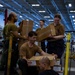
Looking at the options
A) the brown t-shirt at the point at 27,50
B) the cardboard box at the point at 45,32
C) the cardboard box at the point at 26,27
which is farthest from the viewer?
the cardboard box at the point at 26,27

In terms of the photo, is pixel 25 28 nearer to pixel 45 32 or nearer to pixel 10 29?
pixel 10 29

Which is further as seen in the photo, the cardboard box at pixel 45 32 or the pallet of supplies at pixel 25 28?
the pallet of supplies at pixel 25 28

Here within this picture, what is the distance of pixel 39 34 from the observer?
4492mm

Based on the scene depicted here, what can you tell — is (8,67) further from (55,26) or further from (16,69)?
(55,26)

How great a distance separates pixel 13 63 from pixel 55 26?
138 cm

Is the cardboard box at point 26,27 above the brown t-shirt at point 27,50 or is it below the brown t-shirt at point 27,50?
above

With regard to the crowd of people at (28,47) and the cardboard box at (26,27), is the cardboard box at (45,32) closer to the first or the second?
the crowd of people at (28,47)

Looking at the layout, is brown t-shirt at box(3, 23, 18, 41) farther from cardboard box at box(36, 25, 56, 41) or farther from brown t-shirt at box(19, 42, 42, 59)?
brown t-shirt at box(19, 42, 42, 59)

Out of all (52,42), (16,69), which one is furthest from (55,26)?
(16,69)

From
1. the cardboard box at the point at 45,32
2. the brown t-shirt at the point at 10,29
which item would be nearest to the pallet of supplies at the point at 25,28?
the brown t-shirt at the point at 10,29

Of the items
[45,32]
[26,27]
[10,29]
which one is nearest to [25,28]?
[26,27]

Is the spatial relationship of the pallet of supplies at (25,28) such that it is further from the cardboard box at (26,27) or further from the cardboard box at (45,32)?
the cardboard box at (45,32)

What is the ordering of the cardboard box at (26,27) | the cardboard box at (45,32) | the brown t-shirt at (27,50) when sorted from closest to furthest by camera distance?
the brown t-shirt at (27,50) → the cardboard box at (45,32) → the cardboard box at (26,27)

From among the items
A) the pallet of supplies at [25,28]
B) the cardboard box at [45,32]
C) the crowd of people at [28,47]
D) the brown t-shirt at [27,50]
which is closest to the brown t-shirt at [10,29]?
the crowd of people at [28,47]
